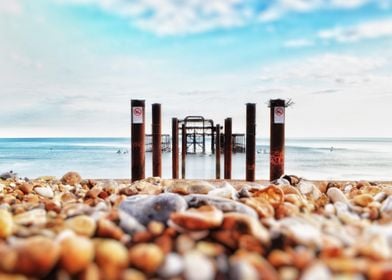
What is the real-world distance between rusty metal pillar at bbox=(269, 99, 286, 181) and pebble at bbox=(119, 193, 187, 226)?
12.4 ft

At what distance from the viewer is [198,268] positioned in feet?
4.03

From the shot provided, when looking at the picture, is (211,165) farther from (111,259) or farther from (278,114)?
(111,259)

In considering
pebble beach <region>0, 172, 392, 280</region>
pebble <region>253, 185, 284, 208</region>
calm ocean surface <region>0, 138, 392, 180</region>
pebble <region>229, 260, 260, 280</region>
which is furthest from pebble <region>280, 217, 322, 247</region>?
calm ocean surface <region>0, 138, 392, 180</region>

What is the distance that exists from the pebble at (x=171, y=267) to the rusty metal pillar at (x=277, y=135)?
446 centimetres

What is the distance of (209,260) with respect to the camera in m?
1.31

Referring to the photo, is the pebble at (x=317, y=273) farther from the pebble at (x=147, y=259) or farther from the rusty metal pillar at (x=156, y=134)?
the rusty metal pillar at (x=156, y=134)

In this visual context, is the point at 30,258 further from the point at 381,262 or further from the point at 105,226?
the point at 381,262

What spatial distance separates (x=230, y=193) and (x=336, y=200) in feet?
2.57

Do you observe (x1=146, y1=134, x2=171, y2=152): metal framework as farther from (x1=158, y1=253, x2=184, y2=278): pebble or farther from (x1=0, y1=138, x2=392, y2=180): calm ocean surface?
(x1=158, y1=253, x2=184, y2=278): pebble

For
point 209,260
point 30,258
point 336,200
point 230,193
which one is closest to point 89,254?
point 30,258

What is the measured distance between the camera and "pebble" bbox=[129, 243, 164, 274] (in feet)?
4.14

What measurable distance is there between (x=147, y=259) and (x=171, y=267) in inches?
3.6

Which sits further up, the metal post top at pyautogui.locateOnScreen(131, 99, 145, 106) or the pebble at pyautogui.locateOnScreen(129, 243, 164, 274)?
the metal post top at pyautogui.locateOnScreen(131, 99, 145, 106)

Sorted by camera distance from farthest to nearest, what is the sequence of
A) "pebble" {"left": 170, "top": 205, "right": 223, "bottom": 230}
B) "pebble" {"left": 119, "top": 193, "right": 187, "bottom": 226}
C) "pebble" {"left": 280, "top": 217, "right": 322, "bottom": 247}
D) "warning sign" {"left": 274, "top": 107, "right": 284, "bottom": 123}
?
"warning sign" {"left": 274, "top": 107, "right": 284, "bottom": 123} → "pebble" {"left": 119, "top": 193, "right": 187, "bottom": 226} → "pebble" {"left": 170, "top": 205, "right": 223, "bottom": 230} → "pebble" {"left": 280, "top": 217, "right": 322, "bottom": 247}
